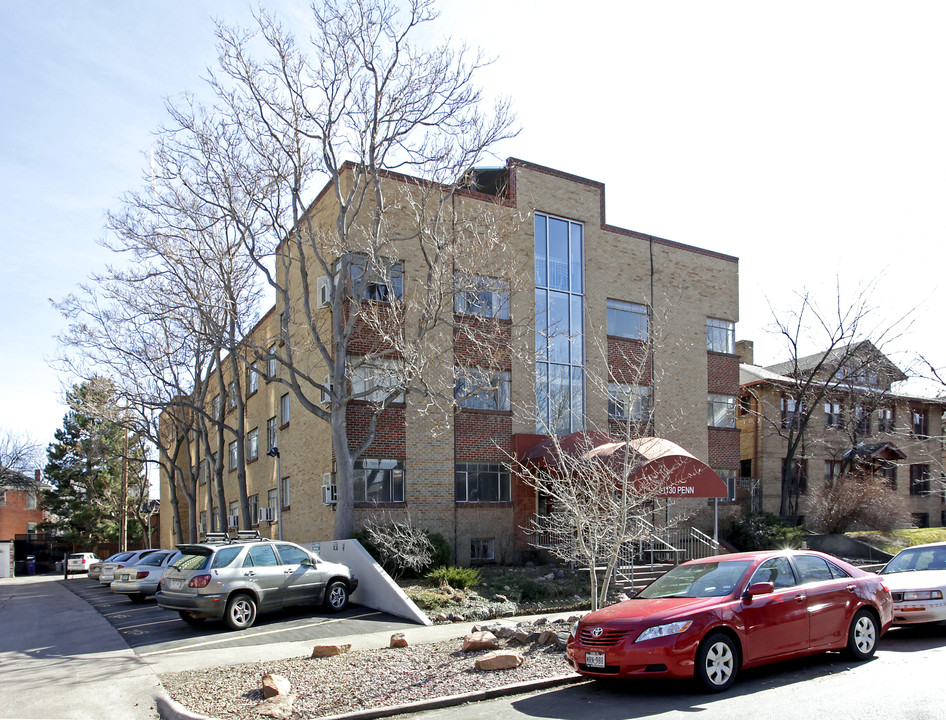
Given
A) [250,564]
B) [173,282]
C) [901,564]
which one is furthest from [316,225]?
[901,564]

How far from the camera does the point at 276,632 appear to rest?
548 inches

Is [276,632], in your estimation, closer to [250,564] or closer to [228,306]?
[250,564]

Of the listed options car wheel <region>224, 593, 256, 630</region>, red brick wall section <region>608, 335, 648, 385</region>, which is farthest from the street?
red brick wall section <region>608, 335, 648, 385</region>

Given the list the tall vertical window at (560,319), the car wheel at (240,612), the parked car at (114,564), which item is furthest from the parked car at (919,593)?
the parked car at (114,564)

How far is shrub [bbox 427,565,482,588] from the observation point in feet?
56.6

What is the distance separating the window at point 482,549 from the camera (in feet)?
73.9

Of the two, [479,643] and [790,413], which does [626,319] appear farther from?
[479,643]

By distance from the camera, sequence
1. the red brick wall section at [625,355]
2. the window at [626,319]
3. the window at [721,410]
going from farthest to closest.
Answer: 1. the window at [721,410]
2. the window at [626,319]
3. the red brick wall section at [625,355]

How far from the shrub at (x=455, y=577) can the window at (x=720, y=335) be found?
14.9m

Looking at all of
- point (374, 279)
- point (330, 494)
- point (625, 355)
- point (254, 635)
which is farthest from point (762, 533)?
point (254, 635)

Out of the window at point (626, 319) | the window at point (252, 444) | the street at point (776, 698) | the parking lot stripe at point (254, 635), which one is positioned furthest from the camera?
the window at point (252, 444)

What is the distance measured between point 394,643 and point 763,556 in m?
5.32

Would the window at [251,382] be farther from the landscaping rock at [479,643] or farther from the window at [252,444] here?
the landscaping rock at [479,643]

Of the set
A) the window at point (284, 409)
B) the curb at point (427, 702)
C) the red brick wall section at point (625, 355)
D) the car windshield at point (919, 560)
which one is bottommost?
the curb at point (427, 702)
